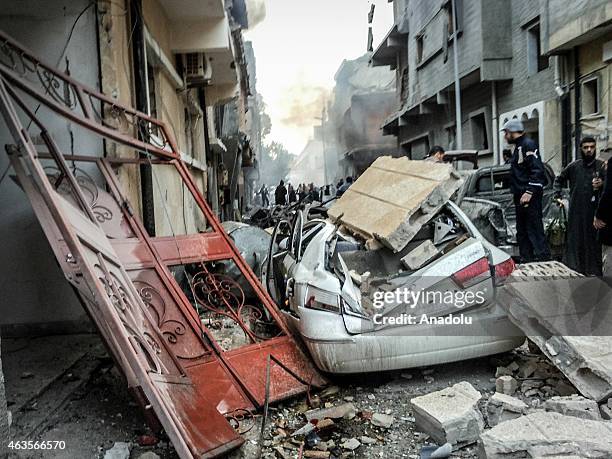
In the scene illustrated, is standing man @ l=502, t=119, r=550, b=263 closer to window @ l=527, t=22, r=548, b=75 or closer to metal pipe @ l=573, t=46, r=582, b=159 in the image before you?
metal pipe @ l=573, t=46, r=582, b=159

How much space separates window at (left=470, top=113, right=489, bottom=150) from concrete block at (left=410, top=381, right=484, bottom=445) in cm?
1498

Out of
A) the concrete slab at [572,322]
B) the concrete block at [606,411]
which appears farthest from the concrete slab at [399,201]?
the concrete block at [606,411]

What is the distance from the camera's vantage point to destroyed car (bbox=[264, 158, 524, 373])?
387cm

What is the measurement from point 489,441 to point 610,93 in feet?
32.8

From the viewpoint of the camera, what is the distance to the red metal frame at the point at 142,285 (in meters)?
2.63

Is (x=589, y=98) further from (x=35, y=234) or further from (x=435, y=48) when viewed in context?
(x=35, y=234)

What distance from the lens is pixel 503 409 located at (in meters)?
3.29

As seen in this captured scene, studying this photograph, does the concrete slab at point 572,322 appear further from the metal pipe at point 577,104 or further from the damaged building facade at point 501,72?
the metal pipe at point 577,104

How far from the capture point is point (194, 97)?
1081cm

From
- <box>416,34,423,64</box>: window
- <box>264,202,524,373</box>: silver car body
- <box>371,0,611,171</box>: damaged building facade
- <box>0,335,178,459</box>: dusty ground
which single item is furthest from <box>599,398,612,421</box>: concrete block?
<box>416,34,423,64</box>: window

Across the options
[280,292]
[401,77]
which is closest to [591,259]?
[280,292]

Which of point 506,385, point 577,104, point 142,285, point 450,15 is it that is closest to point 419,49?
point 450,15

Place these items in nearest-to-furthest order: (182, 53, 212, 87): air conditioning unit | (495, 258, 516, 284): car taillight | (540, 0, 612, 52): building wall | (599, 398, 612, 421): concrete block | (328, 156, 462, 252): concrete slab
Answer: (599, 398, 612, 421): concrete block
(495, 258, 516, 284): car taillight
(328, 156, 462, 252): concrete slab
(182, 53, 212, 87): air conditioning unit
(540, 0, 612, 52): building wall

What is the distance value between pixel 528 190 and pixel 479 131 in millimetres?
12211
